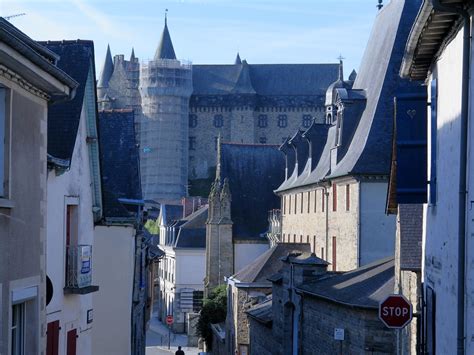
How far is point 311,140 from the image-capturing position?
44.4 meters

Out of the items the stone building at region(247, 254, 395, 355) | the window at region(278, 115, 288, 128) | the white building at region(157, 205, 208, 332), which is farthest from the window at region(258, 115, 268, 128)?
the stone building at region(247, 254, 395, 355)

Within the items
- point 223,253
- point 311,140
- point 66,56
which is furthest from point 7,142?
point 223,253

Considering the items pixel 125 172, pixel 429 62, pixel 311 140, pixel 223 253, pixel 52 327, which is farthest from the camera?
pixel 223 253

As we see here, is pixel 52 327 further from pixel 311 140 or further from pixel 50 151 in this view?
pixel 311 140

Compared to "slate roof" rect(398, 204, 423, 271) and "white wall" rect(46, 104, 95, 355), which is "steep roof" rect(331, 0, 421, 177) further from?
"slate roof" rect(398, 204, 423, 271)

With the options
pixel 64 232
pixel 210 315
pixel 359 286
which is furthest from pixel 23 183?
pixel 210 315

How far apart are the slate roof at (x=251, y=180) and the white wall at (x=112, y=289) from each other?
40.1 metres

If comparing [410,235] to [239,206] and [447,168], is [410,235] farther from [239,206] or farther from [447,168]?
[239,206]

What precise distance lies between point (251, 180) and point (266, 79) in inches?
2524

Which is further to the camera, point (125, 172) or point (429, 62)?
point (125, 172)

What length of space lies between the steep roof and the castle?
8551 centimetres

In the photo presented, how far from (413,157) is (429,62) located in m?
Answer: 1.25

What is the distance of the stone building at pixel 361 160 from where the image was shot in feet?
112

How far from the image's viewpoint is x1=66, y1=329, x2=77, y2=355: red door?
16953 millimetres
